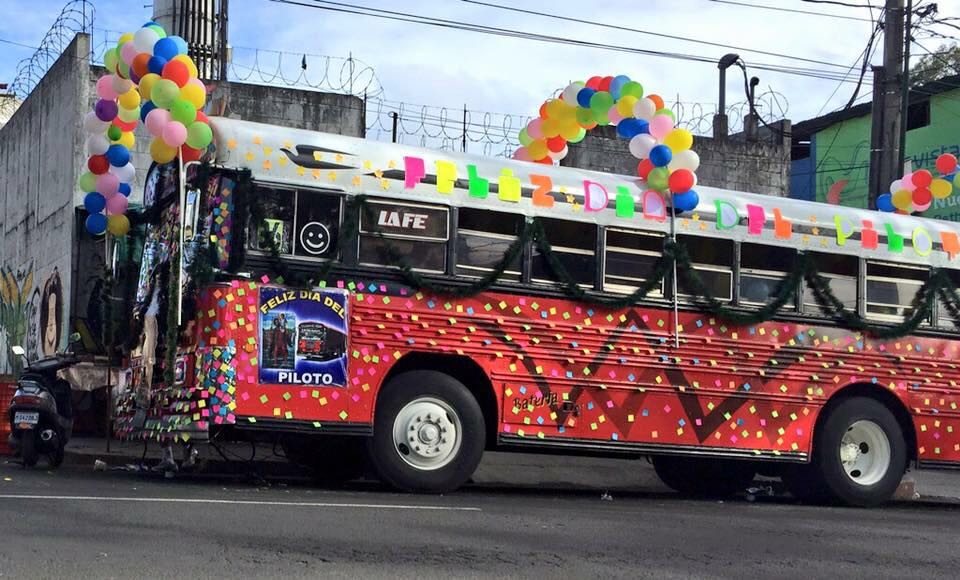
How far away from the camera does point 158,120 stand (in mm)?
10930

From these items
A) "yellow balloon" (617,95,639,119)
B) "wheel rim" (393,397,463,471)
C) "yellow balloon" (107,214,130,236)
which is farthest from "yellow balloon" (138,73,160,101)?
"yellow balloon" (617,95,639,119)

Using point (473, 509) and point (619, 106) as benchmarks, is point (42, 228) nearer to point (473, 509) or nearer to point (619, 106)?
point (619, 106)

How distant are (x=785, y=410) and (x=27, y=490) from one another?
745cm

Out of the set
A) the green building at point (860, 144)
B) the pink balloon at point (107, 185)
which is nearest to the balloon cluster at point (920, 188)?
the pink balloon at point (107, 185)

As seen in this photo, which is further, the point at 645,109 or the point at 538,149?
the point at 538,149

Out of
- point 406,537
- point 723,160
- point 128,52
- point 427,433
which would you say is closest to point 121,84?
point 128,52

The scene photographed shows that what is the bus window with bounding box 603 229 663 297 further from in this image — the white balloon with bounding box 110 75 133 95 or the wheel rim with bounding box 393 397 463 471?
the white balloon with bounding box 110 75 133 95

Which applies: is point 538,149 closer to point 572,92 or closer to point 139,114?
point 572,92

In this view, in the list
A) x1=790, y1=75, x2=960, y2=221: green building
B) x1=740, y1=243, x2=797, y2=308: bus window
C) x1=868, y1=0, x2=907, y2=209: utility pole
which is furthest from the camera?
x1=790, y1=75, x2=960, y2=221: green building

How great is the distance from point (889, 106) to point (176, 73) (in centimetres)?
986

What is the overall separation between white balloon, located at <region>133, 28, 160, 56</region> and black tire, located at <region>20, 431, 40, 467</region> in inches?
163

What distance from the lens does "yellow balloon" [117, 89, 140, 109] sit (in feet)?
39.8

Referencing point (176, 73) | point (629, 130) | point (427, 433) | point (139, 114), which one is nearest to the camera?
point (176, 73)

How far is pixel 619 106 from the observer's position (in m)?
13.7
